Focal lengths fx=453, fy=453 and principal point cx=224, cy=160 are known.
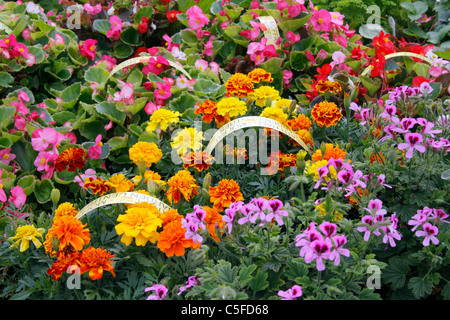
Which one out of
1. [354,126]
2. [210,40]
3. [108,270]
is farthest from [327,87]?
[108,270]

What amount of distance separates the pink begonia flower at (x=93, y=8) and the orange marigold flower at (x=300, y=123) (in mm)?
1792

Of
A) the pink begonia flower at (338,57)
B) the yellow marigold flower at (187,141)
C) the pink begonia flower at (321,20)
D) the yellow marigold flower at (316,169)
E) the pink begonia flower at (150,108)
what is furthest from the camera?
the pink begonia flower at (321,20)

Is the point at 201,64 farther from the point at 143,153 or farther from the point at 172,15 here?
the point at 143,153

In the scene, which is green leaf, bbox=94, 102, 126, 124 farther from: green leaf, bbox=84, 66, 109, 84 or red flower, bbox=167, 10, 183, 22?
red flower, bbox=167, 10, 183, 22

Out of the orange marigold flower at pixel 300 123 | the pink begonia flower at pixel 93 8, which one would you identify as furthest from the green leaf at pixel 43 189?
the pink begonia flower at pixel 93 8

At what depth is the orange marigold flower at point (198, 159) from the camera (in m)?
1.42

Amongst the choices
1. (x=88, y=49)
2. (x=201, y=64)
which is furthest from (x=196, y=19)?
(x=88, y=49)

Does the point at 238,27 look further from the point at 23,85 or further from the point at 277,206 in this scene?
the point at 277,206

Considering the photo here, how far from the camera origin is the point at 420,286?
1.12 m

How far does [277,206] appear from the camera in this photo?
103 cm

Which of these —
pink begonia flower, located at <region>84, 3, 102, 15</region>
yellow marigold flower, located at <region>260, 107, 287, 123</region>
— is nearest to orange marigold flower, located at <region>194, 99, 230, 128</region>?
yellow marigold flower, located at <region>260, 107, 287, 123</region>

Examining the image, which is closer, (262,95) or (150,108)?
(262,95)

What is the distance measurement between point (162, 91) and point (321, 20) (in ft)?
2.99

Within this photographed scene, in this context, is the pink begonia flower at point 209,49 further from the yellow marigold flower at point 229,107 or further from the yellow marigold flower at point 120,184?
the yellow marigold flower at point 120,184
